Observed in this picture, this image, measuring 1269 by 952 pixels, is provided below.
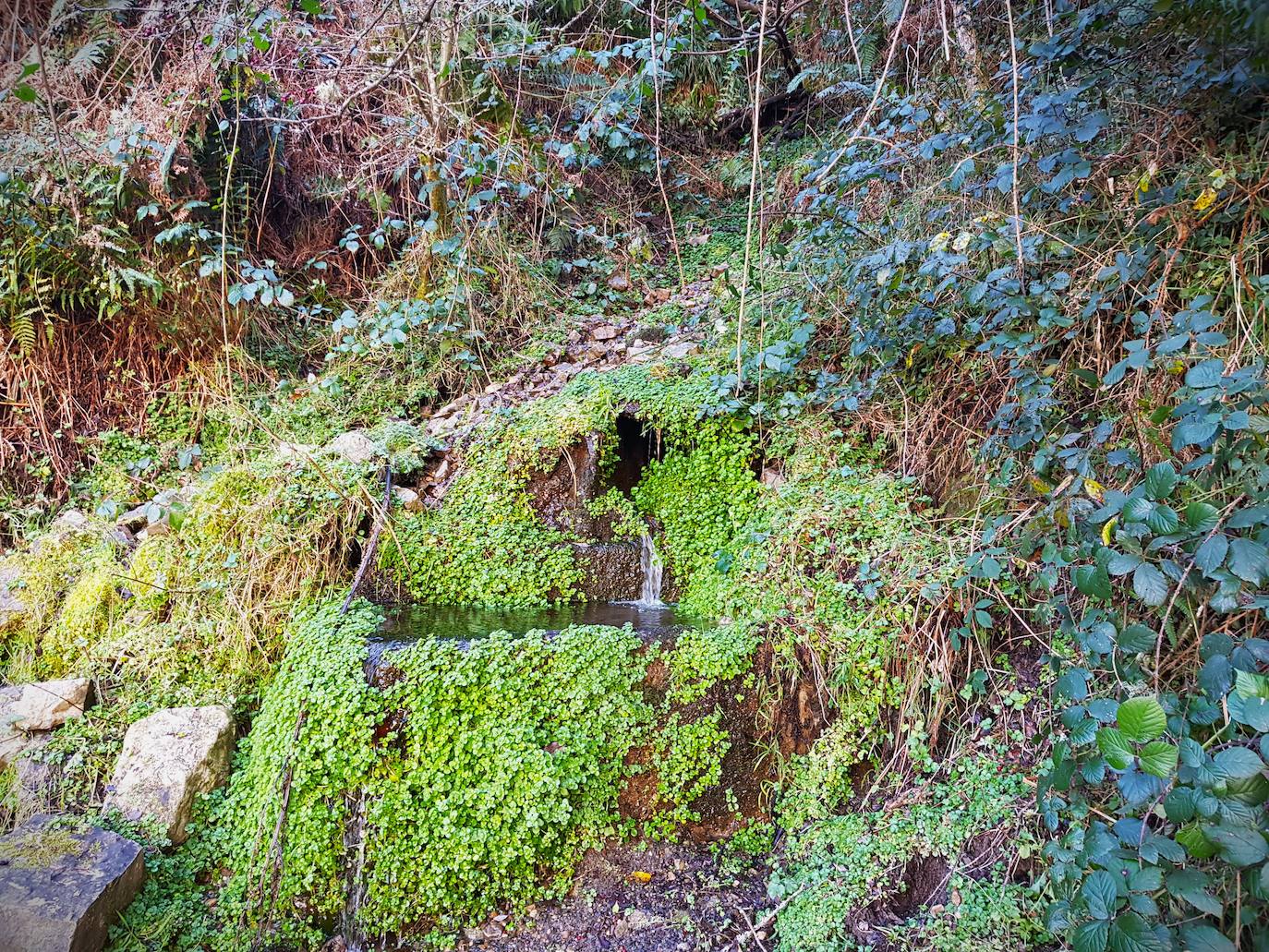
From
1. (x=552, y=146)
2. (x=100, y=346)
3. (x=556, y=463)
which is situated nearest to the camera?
(x=556, y=463)

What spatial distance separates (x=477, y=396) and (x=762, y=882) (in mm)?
3862

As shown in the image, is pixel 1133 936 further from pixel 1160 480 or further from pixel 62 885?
pixel 62 885

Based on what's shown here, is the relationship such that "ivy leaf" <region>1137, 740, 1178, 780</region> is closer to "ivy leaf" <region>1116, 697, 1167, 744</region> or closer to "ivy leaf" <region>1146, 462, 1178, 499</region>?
"ivy leaf" <region>1116, 697, 1167, 744</region>

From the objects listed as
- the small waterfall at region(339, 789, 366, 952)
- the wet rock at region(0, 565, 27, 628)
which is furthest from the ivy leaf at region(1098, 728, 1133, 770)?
the wet rock at region(0, 565, 27, 628)

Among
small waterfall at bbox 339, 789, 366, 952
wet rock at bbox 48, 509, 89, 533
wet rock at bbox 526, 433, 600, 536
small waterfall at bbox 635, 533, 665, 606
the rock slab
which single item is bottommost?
small waterfall at bbox 339, 789, 366, 952

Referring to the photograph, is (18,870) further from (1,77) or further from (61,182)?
(1,77)

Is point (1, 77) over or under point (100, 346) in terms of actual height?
over

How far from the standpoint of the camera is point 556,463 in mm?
4582

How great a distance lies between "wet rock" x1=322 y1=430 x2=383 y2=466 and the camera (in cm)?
455

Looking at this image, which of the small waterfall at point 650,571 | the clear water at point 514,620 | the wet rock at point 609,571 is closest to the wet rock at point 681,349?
the small waterfall at point 650,571

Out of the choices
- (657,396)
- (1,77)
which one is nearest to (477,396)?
(657,396)

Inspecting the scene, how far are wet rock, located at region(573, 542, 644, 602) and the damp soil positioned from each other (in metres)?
1.62

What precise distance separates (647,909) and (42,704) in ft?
10.9

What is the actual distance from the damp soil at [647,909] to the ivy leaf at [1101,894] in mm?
1468
